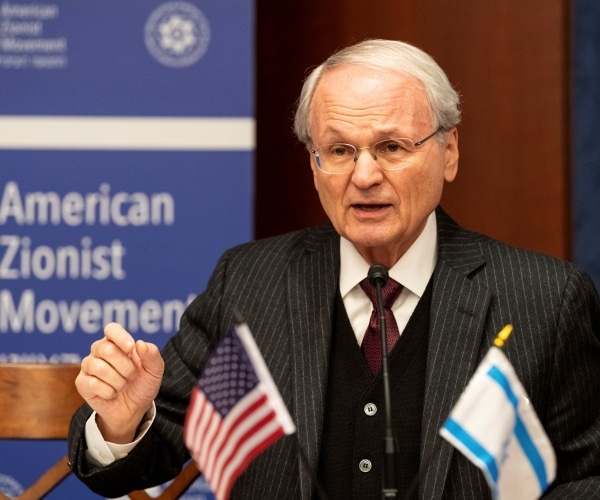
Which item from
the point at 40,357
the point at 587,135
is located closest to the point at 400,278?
the point at 40,357

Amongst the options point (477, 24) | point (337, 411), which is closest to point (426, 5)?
point (477, 24)

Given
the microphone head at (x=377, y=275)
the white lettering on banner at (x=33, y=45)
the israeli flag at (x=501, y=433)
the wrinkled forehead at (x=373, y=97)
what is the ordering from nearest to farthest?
1. the israeli flag at (x=501, y=433)
2. the microphone head at (x=377, y=275)
3. the wrinkled forehead at (x=373, y=97)
4. the white lettering on banner at (x=33, y=45)

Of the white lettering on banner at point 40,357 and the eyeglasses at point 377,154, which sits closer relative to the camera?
the eyeglasses at point 377,154

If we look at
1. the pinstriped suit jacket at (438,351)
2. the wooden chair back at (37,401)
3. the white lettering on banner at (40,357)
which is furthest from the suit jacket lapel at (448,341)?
the white lettering on banner at (40,357)

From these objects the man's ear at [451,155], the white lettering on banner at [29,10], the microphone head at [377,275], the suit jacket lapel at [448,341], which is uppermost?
the white lettering on banner at [29,10]

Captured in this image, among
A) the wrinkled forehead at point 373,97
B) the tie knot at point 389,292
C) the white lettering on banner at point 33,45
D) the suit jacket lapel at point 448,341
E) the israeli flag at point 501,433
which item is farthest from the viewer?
the white lettering on banner at point 33,45

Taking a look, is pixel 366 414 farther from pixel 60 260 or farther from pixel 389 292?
pixel 60 260

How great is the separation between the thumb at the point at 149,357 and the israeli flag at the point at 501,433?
0.62 meters

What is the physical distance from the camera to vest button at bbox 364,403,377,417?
236cm

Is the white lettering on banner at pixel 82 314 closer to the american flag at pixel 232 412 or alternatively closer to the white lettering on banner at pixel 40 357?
the white lettering on banner at pixel 40 357

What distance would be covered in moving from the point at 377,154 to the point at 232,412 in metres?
0.82

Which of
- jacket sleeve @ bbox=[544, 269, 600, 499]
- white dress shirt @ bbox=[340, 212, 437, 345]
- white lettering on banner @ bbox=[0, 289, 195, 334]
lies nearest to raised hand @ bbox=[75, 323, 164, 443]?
white dress shirt @ bbox=[340, 212, 437, 345]

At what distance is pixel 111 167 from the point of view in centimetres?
320

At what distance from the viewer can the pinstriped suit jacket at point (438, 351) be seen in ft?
7.55
